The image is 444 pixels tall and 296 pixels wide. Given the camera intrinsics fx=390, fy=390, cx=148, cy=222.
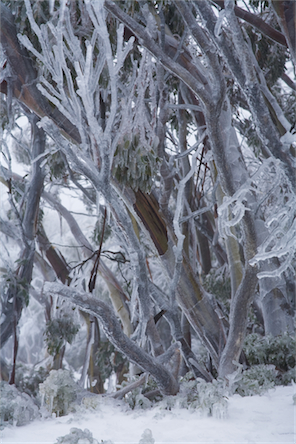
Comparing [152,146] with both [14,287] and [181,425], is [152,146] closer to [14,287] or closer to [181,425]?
[181,425]

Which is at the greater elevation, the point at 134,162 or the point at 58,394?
the point at 134,162

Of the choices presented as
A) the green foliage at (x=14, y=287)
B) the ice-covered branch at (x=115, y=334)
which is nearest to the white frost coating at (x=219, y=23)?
the ice-covered branch at (x=115, y=334)

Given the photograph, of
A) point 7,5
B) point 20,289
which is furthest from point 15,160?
point 7,5

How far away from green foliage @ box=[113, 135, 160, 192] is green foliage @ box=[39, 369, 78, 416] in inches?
49.6

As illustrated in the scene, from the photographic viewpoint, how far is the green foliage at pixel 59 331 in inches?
186

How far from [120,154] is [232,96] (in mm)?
2317

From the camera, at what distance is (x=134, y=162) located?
231 cm

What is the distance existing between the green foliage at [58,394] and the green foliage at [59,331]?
243 centimetres

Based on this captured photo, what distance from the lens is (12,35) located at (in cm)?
253

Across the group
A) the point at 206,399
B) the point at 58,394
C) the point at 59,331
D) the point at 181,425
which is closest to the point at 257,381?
the point at 206,399

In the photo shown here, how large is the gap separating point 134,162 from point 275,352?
189cm

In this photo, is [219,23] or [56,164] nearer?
[219,23]

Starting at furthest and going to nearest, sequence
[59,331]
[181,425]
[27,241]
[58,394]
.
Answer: [59,331]
[27,241]
[58,394]
[181,425]

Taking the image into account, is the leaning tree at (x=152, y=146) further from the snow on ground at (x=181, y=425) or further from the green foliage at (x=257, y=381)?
the snow on ground at (x=181, y=425)
